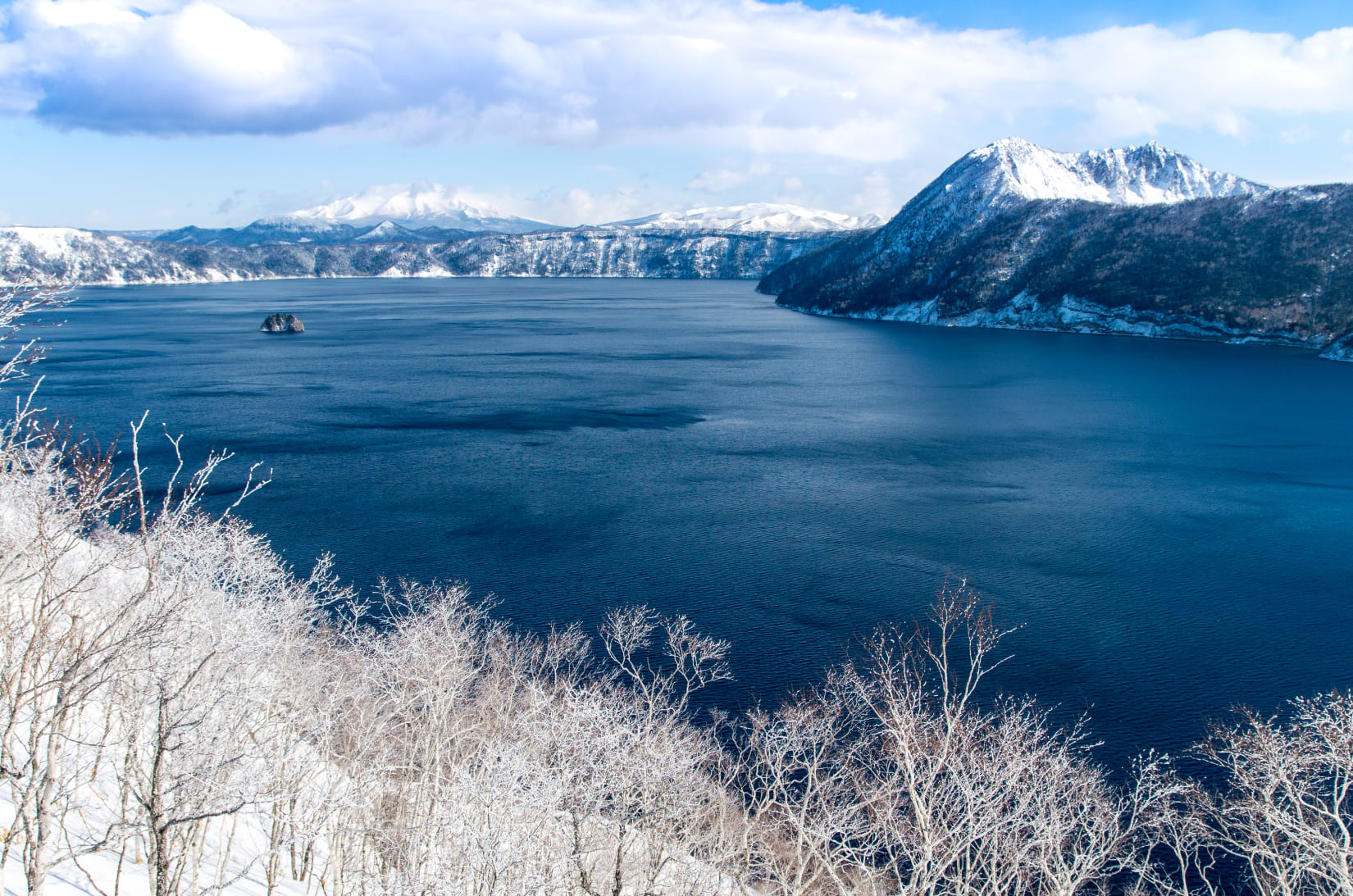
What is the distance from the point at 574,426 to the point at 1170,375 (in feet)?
159

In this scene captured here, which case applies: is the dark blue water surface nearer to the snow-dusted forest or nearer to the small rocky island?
the snow-dusted forest

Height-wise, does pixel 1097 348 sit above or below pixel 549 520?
above

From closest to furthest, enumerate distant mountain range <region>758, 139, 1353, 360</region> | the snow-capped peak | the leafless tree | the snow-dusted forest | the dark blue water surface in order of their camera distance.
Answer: the snow-dusted forest < the leafless tree < the dark blue water surface < distant mountain range <region>758, 139, 1353, 360</region> < the snow-capped peak

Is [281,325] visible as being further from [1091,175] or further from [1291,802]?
[1091,175]

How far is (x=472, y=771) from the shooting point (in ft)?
48.0

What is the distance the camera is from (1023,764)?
13109mm

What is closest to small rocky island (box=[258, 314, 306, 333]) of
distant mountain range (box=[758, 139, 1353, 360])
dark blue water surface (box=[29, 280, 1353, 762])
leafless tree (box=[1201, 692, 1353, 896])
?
dark blue water surface (box=[29, 280, 1353, 762])

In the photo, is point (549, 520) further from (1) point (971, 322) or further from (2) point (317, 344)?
(1) point (971, 322)

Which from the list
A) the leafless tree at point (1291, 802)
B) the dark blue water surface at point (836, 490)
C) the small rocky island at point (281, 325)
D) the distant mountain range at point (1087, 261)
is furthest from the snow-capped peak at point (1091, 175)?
the leafless tree at point (1291, 802)

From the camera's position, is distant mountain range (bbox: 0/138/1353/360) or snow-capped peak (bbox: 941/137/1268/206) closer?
distant mountain range (bbox: 0/138/1353/360)

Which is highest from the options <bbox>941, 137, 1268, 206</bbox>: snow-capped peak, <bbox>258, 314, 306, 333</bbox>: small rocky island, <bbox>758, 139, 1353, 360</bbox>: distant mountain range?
<bbox>941, 137, 1268, 206</bbox>: snow-capped peak

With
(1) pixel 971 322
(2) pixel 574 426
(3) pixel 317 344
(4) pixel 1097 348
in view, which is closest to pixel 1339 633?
(2) pixel 574 426

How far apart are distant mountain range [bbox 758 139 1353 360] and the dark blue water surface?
1284cm

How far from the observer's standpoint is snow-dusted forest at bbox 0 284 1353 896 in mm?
8312
